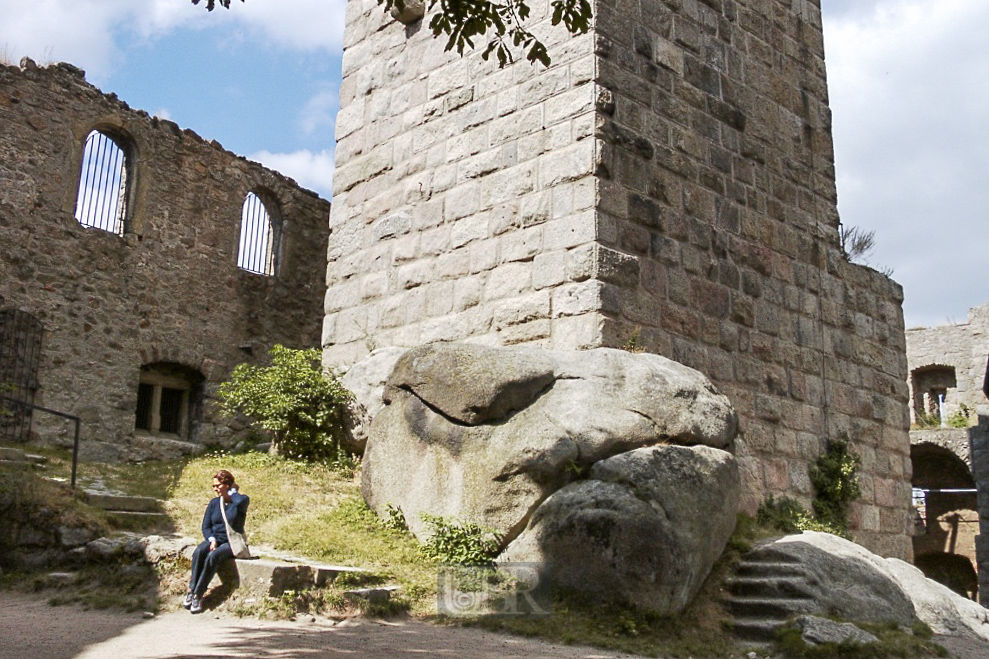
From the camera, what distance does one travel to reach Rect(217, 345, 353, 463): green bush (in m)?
9.65

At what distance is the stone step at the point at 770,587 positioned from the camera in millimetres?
7012

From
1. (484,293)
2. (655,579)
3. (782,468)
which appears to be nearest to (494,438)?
(655,579)

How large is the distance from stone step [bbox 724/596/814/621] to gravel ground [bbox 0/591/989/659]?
163 centimetres

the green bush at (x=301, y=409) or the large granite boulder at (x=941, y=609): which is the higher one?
the green bush at (x=301, y=409)

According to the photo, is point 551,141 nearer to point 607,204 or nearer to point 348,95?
point 607,204

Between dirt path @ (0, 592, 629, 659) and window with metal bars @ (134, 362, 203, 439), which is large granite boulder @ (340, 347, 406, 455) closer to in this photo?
dirt path @ (0, 592, 629, 659)

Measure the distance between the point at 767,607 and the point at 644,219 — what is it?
11.2 ft

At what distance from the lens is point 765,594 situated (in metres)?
7.10

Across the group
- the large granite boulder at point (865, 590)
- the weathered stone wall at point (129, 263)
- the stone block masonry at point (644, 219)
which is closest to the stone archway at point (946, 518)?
the stone block masonry at point (644, 219)

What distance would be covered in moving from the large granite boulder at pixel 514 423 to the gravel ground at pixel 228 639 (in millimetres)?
1287

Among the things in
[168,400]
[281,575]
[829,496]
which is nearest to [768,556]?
[829,496]

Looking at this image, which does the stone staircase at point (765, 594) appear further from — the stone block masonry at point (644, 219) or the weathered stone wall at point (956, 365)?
the weathered stone wall at point (956, 365)

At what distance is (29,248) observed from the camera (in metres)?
13.3

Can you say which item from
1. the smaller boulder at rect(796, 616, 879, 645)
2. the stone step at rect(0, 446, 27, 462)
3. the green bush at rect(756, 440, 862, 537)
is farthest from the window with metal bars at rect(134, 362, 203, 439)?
the smaller boulder at rect(796, 616, 879, 645)
